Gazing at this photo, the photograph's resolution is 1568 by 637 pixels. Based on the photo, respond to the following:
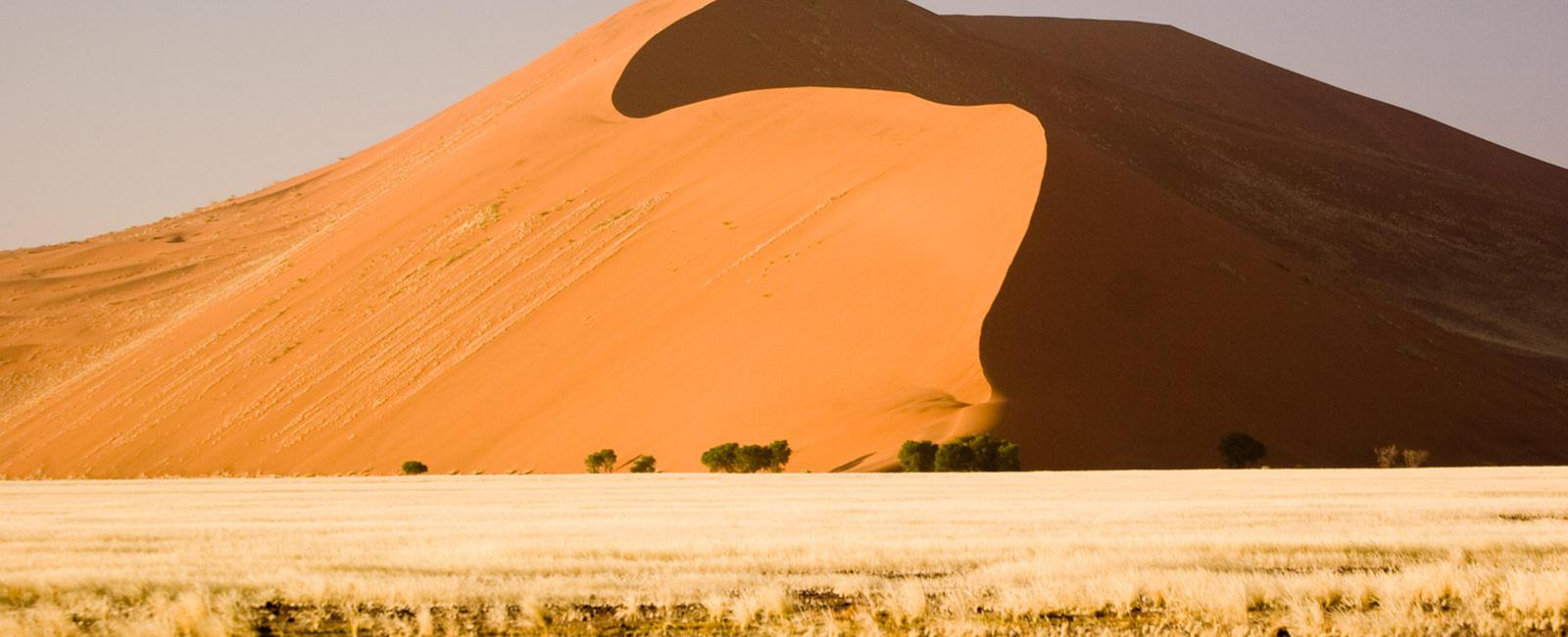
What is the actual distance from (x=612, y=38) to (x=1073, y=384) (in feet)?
167

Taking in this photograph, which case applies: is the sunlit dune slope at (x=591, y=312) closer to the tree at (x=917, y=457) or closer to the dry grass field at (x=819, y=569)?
the tree at (x=917, y=457)

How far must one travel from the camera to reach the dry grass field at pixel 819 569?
8.27 meters

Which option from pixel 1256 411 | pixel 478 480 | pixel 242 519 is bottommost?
pixel 242 519

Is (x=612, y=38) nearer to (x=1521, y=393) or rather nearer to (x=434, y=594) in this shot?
(x=1521, y=393)

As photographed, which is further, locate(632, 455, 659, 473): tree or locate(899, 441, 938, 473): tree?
locate(632, 455, 659, 473): tree

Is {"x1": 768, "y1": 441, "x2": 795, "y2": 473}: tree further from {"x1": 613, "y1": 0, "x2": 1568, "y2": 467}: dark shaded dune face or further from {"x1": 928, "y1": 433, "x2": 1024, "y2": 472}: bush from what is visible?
{"x1": 613, "y1": 0, "x2": 1568, "y2": 467}: dark shaded dune face

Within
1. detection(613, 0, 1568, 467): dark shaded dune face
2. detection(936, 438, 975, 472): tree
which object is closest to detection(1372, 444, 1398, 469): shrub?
detection(613, 0, 1568, 467): dark shaded dune face

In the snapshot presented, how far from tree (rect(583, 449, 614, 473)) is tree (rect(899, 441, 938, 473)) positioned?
728 centimetres

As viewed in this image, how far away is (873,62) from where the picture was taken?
73562 mm

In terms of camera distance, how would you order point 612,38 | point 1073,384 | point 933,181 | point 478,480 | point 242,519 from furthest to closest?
point 612,38 → point 933,181 → point 1073,384 → point 478,480 → point 242,519

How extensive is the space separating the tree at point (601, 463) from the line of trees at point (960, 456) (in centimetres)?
718

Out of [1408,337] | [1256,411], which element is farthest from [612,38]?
[1256,411]

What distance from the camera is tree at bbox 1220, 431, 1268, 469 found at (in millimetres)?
32188

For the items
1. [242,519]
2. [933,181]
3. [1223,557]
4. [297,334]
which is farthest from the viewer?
[297,334]
